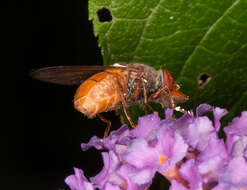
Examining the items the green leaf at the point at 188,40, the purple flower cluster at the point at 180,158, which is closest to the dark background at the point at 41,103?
the green leaf at the point at 188,40

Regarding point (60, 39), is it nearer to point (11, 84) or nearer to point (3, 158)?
point (11, 84)

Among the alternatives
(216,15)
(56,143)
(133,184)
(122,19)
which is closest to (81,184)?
(133,184)

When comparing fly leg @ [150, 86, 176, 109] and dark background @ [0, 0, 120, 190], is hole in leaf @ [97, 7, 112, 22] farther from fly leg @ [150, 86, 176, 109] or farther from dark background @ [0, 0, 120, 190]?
dark background @ [0, 0, 120, 190]

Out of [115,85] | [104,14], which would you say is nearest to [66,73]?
[115,85]

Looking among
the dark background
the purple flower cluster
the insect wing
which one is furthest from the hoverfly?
the dark background

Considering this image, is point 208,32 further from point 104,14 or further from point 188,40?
point 104,14

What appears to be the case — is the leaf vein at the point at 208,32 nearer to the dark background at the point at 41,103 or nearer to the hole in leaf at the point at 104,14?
the hole in leaf at the point at 104,14
